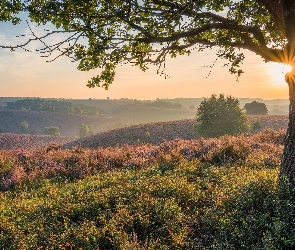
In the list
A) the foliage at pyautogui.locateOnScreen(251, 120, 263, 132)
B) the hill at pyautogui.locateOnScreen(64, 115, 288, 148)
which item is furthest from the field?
the foliage at pyautogui.locateOnScreen(251, 120, 263, 132)

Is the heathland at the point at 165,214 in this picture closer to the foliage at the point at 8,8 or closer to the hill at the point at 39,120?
the foliage at the point at 8,8

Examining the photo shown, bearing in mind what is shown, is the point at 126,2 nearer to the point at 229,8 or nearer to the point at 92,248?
the point at 229,8

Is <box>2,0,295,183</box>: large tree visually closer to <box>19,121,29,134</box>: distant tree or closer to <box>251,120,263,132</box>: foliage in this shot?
<box>251,120,263,132</box>: foliage

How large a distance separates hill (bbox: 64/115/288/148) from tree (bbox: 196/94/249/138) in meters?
7.23

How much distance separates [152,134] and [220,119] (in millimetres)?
16925

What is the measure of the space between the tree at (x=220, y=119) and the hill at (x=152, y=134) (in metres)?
7.23

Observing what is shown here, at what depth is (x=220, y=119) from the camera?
41969mm

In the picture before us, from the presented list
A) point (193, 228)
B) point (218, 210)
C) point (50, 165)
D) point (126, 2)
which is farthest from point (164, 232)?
point (50, 165)

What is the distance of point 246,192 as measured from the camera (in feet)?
20.8

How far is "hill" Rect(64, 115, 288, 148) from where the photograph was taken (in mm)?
51406

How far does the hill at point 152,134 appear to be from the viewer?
51.4 metres

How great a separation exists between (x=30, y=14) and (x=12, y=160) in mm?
12444

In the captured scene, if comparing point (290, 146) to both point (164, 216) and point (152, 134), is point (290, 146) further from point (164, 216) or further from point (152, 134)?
point (152, 134)

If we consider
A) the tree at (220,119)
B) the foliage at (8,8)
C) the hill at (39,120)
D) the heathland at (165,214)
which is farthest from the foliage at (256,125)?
the hill at (39,120)
